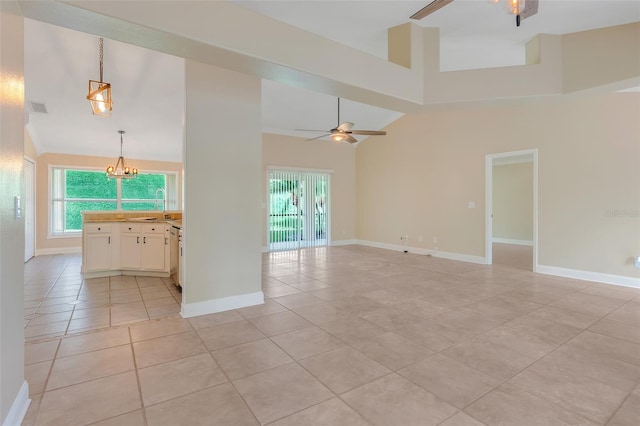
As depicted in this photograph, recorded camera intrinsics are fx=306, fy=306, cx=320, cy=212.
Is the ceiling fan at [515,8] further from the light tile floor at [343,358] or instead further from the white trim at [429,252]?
the white trim at [429,252]

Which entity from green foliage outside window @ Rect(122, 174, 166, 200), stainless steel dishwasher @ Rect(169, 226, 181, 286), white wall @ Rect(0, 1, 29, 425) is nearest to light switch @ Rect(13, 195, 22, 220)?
white wall @ Rect(0, 1, 29, 425)

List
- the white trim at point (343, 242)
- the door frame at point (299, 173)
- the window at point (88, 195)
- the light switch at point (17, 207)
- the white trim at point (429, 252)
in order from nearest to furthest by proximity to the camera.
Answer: the light switch at point (17, 207) < the white trim at point (429, 252) < the window at point (88, 195) < the door frame at point (299, 173) < the white trim at point (343, 242)

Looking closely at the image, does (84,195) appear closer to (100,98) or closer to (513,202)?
(100,98)

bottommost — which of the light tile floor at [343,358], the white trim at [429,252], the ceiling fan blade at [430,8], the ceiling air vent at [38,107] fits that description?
the light tile floor at [343,358]

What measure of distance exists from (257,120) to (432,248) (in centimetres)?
526

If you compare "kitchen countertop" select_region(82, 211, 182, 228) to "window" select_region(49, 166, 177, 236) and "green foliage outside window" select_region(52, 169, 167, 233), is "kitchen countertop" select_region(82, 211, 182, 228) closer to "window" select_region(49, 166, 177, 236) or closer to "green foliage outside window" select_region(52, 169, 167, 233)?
"window" select_region(49, 166, 177, 236)

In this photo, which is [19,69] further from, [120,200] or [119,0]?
[120,200]

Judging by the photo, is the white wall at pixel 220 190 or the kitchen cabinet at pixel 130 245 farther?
the kitchen cabinet at pixel 130 245

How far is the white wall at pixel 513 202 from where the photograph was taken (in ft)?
28.6

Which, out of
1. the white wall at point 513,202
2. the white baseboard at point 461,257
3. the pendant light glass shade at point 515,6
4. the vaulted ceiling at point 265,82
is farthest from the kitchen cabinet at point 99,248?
the white wall at point 513,202

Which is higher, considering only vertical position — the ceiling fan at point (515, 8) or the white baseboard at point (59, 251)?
the ceiling fan at point (515, 8)

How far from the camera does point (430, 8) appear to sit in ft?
9.98

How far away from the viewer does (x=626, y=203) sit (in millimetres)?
4441

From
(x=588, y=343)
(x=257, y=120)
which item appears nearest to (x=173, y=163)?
(x=257, y=120)
